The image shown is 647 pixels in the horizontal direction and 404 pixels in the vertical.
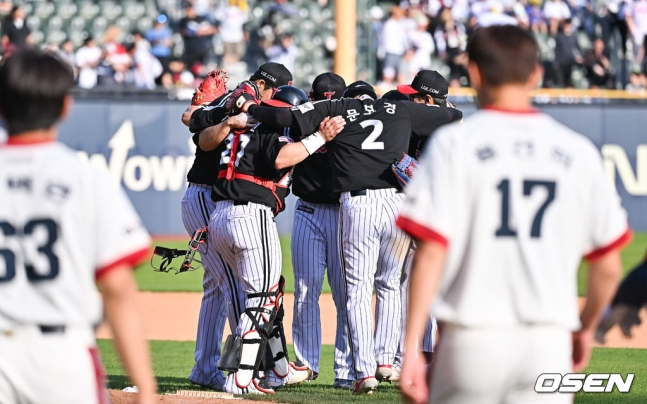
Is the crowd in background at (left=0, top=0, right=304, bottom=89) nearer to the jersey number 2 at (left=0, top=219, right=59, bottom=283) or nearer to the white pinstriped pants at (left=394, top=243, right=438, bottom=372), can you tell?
the white pinstriped pants at (left=394, top=243, right=438, bottom=372)

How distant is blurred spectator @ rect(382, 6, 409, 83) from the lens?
19828 mm

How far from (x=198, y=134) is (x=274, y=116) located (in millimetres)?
877

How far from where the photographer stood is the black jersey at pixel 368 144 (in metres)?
7.11

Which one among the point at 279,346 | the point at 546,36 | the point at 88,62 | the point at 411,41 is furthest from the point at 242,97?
the point at 546,36

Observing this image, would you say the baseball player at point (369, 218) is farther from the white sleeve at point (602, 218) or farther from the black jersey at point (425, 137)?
the white sleeve at point (602, 218)

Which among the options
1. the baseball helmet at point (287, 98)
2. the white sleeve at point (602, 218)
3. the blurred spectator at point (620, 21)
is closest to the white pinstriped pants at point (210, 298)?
the baseball helmet at point (287, 98)

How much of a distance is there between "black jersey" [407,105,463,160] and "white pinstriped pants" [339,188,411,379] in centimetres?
66

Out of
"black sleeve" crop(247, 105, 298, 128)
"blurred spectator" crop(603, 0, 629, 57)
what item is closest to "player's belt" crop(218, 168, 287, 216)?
"black sleeve" crop(247, 105, 298, 128)

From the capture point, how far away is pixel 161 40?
19.6m

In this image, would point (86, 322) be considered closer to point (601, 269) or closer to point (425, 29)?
point (601, 269)

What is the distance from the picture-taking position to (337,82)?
25.8 feet

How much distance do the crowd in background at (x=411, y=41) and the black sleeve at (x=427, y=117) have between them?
1187 cm

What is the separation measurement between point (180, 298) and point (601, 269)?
10.2 meters

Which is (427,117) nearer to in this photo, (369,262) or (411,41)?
(369,262)
